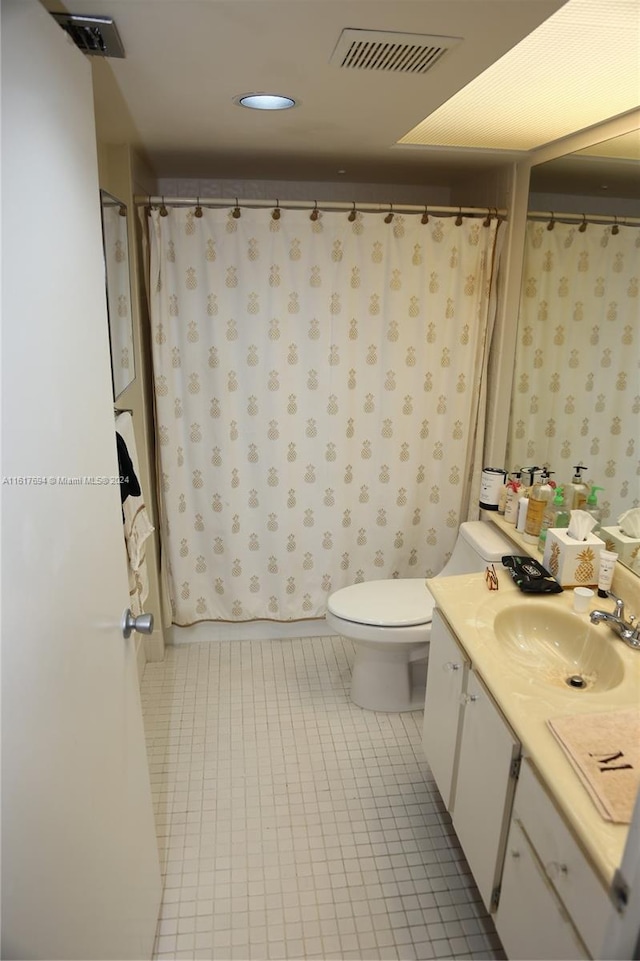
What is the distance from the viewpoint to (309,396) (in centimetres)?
271

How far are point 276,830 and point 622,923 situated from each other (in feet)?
4.77

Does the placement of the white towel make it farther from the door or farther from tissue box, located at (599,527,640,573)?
tissue box, located at (599,527,640,573)

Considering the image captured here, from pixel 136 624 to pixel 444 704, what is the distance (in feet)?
3.24

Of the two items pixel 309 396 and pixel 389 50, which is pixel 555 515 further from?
pixel 389 50

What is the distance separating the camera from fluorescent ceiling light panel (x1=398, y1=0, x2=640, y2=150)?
132 cm

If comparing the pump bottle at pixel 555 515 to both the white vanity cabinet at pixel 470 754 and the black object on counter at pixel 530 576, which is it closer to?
the black object on counter at pixel 530 576

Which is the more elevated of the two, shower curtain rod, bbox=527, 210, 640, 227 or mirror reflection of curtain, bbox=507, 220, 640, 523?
shower curtain rod, bbox=527, 210, 640, 227

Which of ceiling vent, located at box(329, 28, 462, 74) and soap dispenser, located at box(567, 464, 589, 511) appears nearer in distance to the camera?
ceiling vent, located at box(329, 28, 462, 74)

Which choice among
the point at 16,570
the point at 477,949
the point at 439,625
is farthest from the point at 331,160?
the point at 477,949

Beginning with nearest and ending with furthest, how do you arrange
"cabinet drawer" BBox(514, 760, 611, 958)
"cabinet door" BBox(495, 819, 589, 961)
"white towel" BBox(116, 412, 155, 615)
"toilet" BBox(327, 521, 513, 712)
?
"cabinet drawer" BBox(514, 760, 611, 958) < "cabinet door" BBox(495, 819, 589, 961) < "white towel" BBox(116, 412, 155, 615) < "toilet" BBox(327, 521, 513, 712)

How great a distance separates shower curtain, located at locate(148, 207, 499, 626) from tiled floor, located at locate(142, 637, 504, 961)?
0.51 m

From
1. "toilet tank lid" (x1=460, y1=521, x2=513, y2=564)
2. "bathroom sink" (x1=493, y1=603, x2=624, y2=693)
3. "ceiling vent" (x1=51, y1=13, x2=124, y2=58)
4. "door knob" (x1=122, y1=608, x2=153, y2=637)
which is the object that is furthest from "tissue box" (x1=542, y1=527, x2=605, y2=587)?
"ceiling vent" (x1=51, y1=13, x2=124, y2=58)

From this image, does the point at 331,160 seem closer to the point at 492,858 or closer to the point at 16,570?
the point at 16,570

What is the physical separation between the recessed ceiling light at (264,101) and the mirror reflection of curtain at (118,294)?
0.53 m
